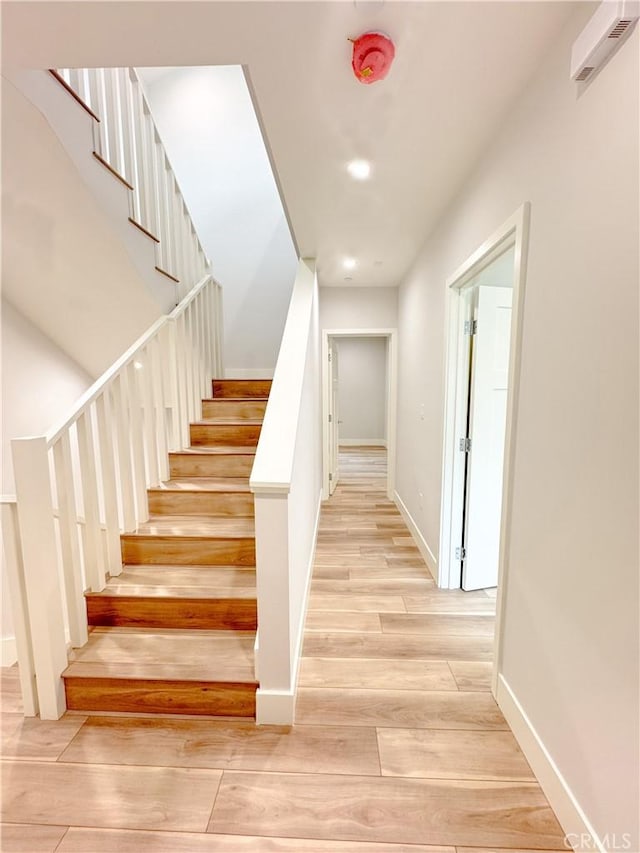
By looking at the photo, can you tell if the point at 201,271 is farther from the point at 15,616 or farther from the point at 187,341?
the point at 15,616

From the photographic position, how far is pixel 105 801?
123cm

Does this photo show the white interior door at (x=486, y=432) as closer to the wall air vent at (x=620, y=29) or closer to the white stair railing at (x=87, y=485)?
the wall air vent at (x=620, y=29)

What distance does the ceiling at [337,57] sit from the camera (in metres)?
1.07

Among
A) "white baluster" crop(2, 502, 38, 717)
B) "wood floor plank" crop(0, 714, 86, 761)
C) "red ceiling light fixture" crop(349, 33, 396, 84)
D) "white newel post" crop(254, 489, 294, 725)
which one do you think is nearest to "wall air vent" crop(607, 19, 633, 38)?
"red ceiling light fixture" crop(349, 33, 396, 84)

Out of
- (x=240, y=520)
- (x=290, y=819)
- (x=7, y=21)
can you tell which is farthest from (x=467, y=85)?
(x=290, y=819)

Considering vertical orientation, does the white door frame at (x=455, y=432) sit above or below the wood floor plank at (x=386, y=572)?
above

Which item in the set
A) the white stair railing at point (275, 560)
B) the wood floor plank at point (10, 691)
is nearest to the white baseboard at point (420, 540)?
the white stair railing at point (275, 560)

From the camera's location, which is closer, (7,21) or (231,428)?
(7,21)

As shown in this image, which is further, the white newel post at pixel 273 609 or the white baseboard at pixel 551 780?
the white newel post at pixel 273 609

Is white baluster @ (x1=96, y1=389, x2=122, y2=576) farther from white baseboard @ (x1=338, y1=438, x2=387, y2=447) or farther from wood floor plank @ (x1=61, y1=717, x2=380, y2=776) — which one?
white baseboard @ (x1=338, y1=438, x2=387, y2=447)

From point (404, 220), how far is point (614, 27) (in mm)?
1667

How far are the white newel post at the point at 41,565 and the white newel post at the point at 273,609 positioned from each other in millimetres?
841

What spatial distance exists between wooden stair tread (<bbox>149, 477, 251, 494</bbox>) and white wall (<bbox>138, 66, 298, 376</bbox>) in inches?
83.6

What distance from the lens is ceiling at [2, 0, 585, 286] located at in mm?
1070
